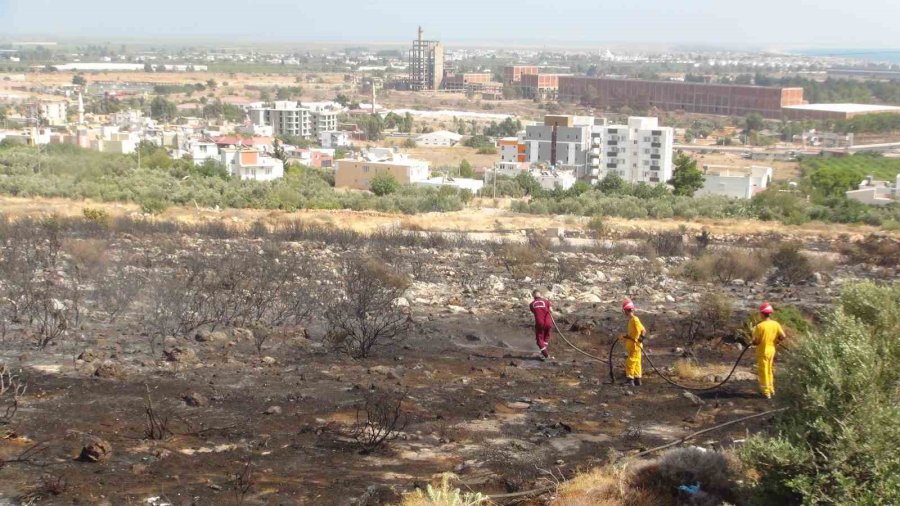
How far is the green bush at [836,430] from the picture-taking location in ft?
16.8

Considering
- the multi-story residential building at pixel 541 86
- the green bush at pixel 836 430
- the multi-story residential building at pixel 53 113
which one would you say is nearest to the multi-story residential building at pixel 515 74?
the multi-story residential building at pixel 541 86

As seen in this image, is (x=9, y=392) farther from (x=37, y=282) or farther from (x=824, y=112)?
(x=824, y=112)

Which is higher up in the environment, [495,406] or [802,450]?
[802,450]

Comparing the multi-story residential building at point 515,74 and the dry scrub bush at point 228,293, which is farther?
the multi-story residential building at point 515,74

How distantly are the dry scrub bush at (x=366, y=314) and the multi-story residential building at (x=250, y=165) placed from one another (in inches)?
1113

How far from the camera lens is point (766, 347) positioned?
A: 849 centimetres

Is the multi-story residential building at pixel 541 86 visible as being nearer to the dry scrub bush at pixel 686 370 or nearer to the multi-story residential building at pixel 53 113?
the multi-story residential building at pixel 53 113

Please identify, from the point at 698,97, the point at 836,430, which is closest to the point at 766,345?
the point at 836,430

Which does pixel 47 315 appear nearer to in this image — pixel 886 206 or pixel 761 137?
pixel 886 206

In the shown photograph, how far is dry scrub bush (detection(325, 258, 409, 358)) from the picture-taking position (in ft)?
33.7

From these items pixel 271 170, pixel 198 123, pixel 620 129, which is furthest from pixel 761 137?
pixel 271 170

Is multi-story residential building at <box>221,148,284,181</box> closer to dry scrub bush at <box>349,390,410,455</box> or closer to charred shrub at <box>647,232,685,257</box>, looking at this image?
charred shrub at <box>647,232,685,257</box>

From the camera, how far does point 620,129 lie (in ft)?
176

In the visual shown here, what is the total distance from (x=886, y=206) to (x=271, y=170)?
24.3 metres
